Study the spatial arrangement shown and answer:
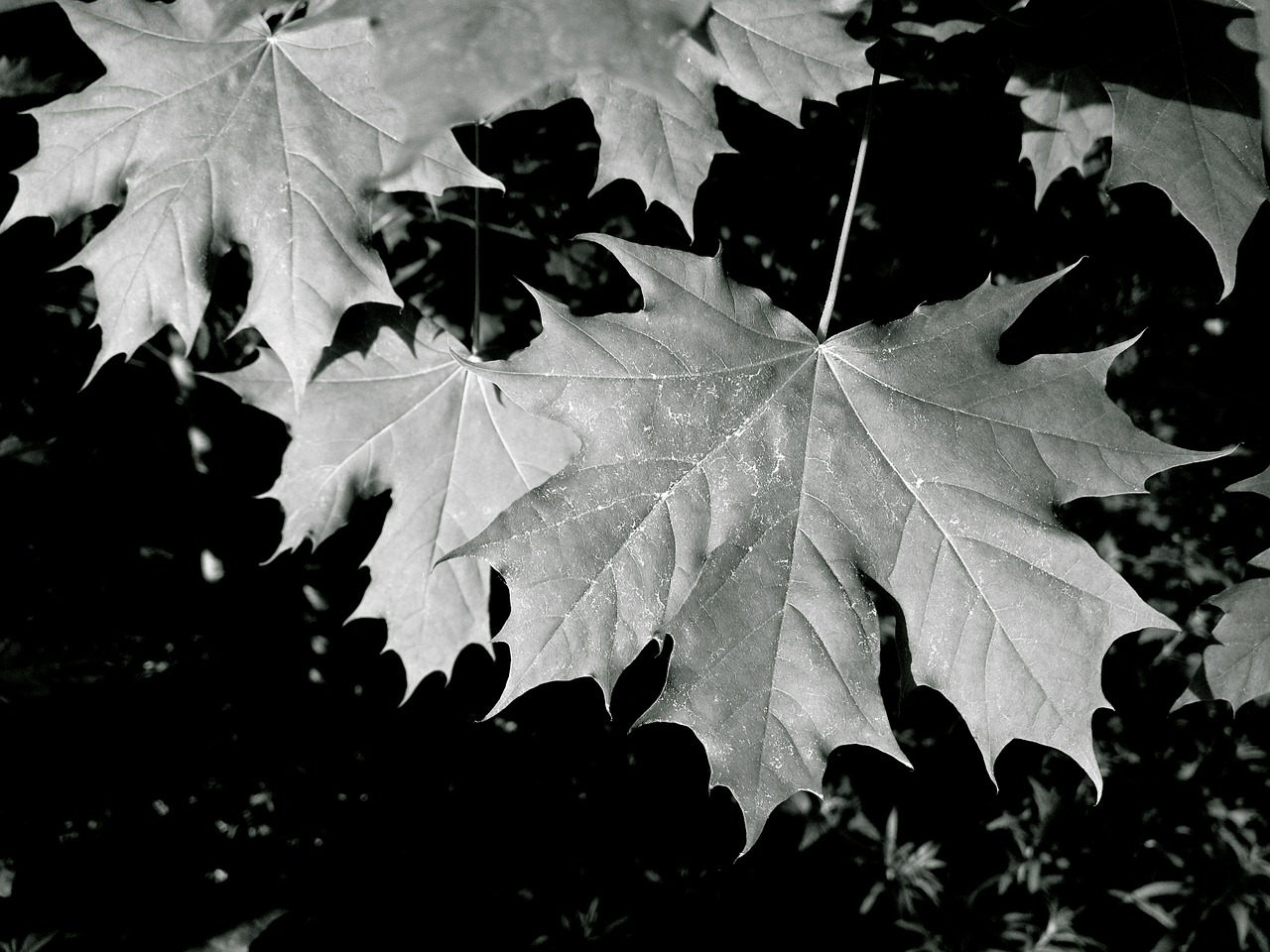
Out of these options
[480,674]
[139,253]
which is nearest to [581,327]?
[139,253]

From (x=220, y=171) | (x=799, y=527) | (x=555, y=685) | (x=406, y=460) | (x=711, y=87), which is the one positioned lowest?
(x=555, y=685)

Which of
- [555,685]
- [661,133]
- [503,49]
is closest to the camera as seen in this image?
[503,49]

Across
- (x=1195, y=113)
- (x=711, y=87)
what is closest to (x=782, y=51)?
(x=711, y=87)

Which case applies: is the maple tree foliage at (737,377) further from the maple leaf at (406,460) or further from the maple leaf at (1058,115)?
the maple leaf at (406,460)

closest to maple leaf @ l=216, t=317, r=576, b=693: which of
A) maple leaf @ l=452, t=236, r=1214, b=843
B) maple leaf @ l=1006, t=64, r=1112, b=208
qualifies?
maple leaf @ l=452, t=236, r=1214, b=843

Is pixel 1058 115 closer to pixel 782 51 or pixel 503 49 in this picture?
pixel 782 51

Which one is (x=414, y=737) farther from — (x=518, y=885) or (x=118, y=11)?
(x=118, y=11)
